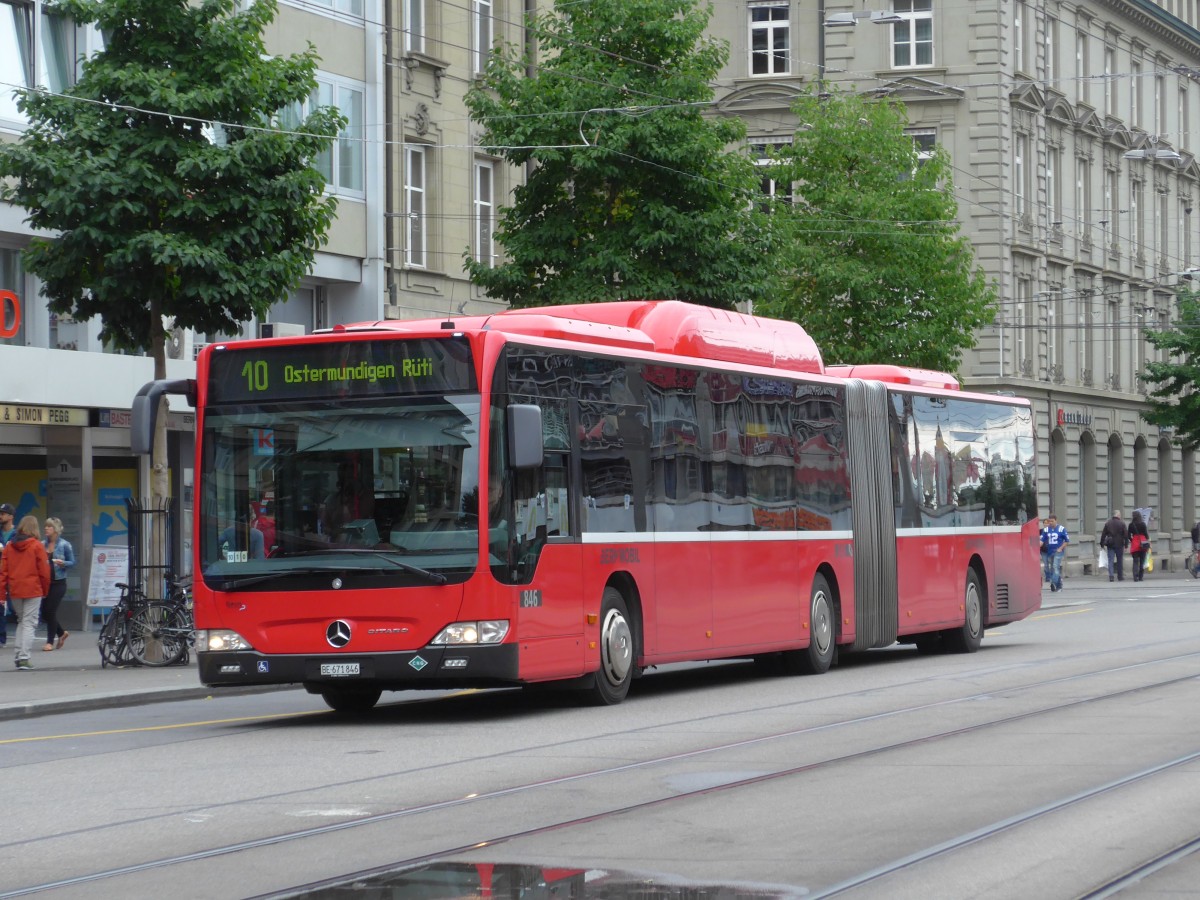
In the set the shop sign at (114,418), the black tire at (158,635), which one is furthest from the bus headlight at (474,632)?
the shop sign at (114,418)

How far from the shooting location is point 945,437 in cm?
2430

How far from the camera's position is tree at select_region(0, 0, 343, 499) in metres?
21.9

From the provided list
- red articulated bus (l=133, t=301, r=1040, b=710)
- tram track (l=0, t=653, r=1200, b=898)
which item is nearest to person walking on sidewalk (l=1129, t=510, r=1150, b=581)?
red articulated bus (l=133, t=301, r=1040, b=710)

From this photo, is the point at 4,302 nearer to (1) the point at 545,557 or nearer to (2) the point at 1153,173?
(1) the point at 545,557

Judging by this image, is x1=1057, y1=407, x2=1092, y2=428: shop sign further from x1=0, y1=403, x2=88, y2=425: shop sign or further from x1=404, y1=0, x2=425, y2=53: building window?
x1=0, y1=403, x2=88, y2=425: shop sign

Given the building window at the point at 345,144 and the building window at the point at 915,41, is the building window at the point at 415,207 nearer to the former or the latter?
the building window at the point at 345,144

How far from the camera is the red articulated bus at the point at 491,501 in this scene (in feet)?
49.4

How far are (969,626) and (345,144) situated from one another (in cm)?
1418

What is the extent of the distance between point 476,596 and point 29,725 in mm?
4369

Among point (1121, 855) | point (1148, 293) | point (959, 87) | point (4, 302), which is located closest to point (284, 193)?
point (4, 302)

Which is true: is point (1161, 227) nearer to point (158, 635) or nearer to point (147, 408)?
point (158, 635)

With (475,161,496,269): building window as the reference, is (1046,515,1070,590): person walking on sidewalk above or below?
below

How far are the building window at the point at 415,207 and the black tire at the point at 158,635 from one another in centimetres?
1307

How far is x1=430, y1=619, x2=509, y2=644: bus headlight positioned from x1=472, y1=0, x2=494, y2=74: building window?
926 inches
